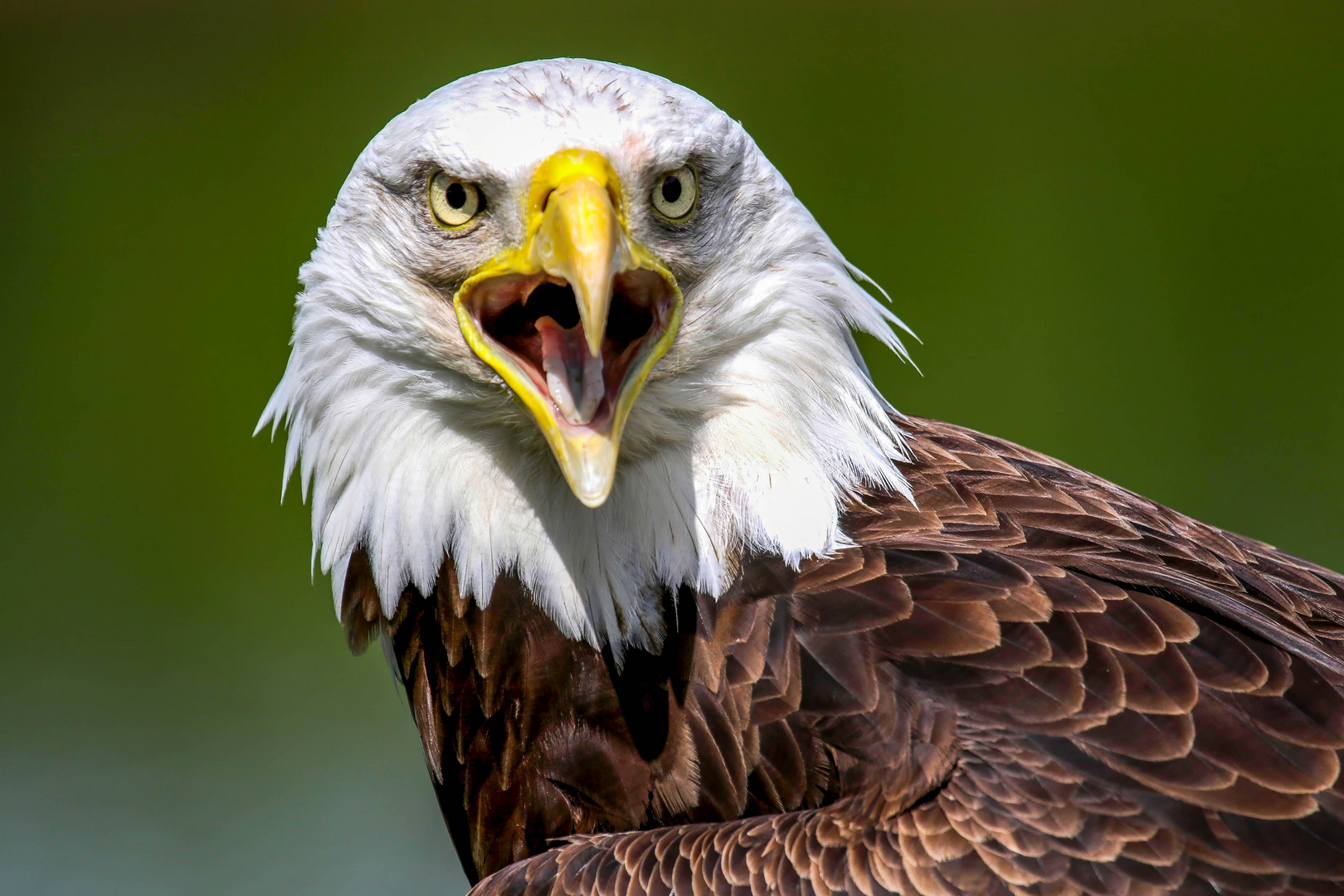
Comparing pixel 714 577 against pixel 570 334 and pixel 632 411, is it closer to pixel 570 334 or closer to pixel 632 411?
pixel 632 411

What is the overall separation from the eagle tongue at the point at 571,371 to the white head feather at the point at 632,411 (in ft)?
0.33

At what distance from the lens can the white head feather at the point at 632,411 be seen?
204 cm

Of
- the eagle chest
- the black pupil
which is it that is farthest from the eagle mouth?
the eagle chest

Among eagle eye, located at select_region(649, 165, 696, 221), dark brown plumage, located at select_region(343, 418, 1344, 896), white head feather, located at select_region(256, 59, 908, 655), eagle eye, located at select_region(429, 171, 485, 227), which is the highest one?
eagle eye, located at select_region(429, 171, 485, 227)

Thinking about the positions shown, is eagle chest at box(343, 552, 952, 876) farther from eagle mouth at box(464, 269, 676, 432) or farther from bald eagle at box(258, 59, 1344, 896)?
eagle mouth at box(464, 269, 676, 432)

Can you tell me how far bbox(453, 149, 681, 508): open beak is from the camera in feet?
5.93

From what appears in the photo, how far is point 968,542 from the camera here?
6.95 ft

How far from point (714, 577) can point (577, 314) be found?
Result: 1.43 feet

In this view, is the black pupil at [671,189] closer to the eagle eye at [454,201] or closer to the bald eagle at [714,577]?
the bald eagle at [714,577]

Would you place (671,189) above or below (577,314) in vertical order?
above

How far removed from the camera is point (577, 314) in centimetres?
210

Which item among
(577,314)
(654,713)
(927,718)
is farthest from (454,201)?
(927,718)

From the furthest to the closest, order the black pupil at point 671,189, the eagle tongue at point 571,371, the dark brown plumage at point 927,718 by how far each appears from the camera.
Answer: the black pupil at point 671,189, the eagle tongue at point 571,371, the dark brown plumage at point 927,718

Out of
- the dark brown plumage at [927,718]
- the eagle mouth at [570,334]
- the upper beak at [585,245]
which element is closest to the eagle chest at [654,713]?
the dark brown plumage at [927,718]
